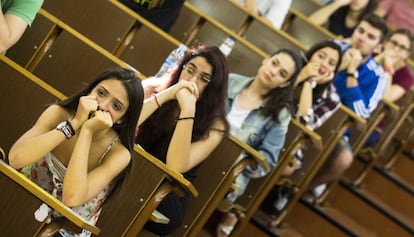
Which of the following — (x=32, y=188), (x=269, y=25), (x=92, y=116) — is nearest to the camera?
(x=32, y=188)

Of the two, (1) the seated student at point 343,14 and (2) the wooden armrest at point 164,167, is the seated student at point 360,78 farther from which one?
(2) the wooden armrest at point 164,167

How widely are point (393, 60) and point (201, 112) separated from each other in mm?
796

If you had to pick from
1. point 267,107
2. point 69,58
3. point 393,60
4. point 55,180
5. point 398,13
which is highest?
point 398,13

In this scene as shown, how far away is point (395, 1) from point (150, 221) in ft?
4.03

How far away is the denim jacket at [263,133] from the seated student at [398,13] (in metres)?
0.92

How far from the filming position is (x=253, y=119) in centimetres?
138

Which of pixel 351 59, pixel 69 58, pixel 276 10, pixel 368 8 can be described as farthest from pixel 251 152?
pixel 368 8

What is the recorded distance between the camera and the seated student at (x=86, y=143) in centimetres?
92

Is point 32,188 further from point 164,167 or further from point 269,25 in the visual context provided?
point 269,25

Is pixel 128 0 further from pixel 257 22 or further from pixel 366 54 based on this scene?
pixel 366 54

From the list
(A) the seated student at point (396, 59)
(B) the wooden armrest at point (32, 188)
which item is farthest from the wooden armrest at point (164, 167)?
(A) the seated student at point (396, 59)

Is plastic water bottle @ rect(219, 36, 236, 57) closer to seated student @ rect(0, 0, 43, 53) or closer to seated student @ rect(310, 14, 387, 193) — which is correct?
seated student @ rect(310, 14, 387, 193)

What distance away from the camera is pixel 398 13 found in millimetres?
2207

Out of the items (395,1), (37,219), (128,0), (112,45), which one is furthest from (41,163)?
(395,1)
